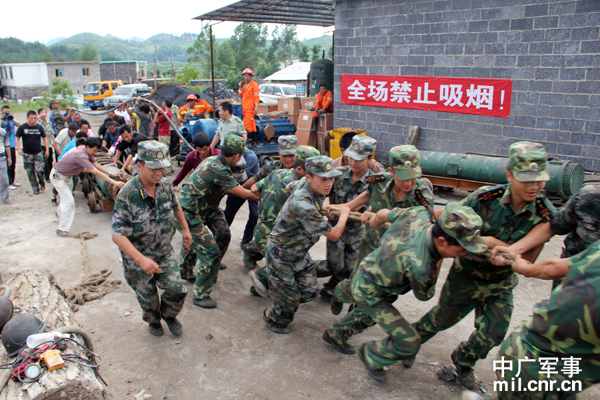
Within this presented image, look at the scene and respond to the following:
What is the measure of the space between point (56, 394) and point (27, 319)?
0.70 metres

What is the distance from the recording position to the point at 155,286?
162 inches

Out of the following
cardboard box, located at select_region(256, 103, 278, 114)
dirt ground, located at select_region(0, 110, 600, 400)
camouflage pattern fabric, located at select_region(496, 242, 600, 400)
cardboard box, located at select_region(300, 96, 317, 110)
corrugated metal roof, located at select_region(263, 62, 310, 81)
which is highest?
corrugated metal roof, located at select_region(263, 62, 310, 81)

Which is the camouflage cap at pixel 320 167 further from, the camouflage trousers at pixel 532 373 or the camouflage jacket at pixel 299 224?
the camouflage trousers at pixel 532 373

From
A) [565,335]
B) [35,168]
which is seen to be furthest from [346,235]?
[35,168]

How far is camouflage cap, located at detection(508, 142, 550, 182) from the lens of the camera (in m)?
3.10

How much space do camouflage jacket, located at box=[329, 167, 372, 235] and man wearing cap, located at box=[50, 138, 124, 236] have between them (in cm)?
370

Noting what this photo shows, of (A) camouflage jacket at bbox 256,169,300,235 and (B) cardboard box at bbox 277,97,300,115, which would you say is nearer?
(A) camouflage jacket at bbox 256,169,300,235

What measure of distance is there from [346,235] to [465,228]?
205 cm

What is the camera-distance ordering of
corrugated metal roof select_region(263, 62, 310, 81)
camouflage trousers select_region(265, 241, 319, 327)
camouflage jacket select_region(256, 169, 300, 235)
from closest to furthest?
1. camouflage trousers select_region(265, 241, 319, 327)
2. camouflage jacket select_region(256, 169, 300, 235)
3. corrugated metal roof select_region(263, 62, 310, 81)

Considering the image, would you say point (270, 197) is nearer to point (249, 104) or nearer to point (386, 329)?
point (386, 329)

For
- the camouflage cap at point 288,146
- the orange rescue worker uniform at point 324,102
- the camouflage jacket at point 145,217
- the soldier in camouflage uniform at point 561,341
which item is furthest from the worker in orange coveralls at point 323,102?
Answer: the soldier in camouflage uniform at point 561,341

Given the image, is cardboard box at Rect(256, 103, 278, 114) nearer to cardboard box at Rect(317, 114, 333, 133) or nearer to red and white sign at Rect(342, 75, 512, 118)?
Answer: cardboard box at Rect(317, 114, 333, 133)

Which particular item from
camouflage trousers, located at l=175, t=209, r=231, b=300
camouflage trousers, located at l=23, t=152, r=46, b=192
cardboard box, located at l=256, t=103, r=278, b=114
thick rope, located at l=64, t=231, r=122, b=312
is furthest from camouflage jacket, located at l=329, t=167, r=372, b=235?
cardboard box, located at l=256, t=103, r=278, b=114

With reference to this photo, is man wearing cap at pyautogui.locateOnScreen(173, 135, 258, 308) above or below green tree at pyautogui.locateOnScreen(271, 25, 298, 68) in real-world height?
below
